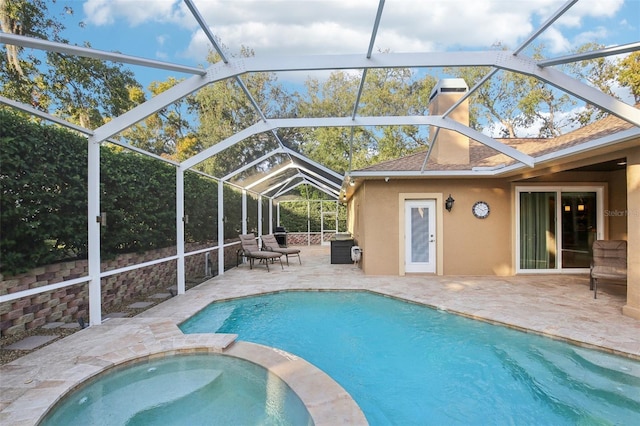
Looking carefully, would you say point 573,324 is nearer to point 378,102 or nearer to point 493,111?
point 378,102

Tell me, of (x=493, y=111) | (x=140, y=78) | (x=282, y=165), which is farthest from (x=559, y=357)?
(x=493, y=111)

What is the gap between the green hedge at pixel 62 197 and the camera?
13.5ft

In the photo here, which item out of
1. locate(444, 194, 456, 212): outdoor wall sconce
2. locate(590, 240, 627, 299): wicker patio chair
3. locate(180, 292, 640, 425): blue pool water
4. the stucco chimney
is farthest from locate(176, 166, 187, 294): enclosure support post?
locate(590, 240, 627, 299): wicker patio chair

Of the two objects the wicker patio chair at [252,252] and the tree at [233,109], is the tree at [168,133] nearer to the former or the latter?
the tree at [233,109]

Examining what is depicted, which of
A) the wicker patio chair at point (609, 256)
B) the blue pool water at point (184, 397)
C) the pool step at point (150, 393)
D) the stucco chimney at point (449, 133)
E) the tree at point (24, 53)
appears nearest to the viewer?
the blue pool water at point (184, 397)

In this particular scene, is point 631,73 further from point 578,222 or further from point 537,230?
point 537,230

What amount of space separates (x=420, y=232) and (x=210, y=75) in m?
7.65

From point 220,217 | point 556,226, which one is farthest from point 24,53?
point 556,226

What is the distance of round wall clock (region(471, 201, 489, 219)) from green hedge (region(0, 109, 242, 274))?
852 cm

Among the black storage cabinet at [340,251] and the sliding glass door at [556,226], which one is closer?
the sliding glass door at [556,226]

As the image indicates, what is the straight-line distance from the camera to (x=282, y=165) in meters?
11.8

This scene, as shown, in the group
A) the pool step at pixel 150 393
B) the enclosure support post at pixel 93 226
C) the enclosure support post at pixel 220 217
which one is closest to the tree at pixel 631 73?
the enclosure support post at pixel 220 217

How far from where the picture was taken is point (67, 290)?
5242 mm

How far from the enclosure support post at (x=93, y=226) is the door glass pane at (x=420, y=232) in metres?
8.09
